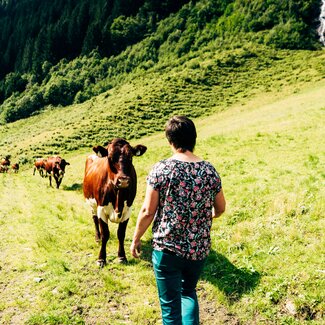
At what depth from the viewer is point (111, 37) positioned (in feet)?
429

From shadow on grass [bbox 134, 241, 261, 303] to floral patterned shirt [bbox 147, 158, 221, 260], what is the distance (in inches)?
92.5

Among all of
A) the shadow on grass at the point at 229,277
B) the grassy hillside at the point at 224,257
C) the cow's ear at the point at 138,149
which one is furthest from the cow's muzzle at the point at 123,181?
the shadow on grass at the point at 229,277

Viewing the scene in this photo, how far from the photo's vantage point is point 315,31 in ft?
285

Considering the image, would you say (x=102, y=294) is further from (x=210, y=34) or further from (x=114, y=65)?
(x=114, y=65)

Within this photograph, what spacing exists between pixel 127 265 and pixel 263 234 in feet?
9.87

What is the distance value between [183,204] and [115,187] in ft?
11.6

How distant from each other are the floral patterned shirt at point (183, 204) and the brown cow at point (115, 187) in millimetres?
2684

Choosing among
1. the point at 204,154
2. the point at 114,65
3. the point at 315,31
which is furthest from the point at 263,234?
the point at 114,65

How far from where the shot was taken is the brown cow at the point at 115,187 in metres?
7.00

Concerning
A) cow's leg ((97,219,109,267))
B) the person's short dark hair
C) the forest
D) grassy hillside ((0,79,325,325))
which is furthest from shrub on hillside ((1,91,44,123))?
the person's short dark hair

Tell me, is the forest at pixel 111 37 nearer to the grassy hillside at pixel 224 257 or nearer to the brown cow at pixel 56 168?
the brown cow at pixel 56 168

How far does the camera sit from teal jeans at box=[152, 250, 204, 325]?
405 cm

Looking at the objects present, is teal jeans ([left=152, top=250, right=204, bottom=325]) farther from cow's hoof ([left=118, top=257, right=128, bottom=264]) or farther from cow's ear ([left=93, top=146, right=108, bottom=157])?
cow's hoof ([left=118, top=257, right=128, bottom=264])

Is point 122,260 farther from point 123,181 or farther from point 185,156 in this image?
point 185,156
